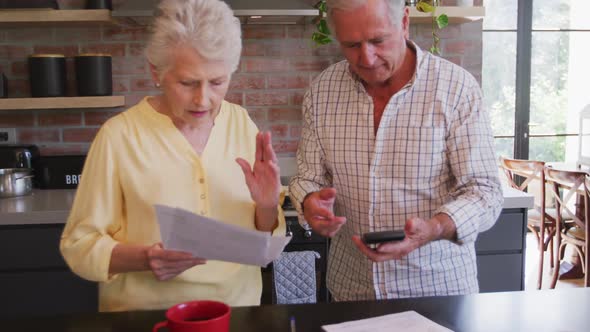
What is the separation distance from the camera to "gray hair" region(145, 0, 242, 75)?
121 cm

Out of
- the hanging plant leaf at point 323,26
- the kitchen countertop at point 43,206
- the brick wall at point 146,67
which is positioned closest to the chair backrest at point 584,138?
the brick wall at point 146,67

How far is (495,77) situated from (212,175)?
4.29 m

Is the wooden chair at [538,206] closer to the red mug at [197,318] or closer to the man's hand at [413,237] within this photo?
the man's hand at [413,237]

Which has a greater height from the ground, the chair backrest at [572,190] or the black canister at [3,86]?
the black canister at [3,86]

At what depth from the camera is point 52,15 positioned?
103 inches

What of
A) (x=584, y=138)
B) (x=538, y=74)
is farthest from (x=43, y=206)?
(x=538, y=74)

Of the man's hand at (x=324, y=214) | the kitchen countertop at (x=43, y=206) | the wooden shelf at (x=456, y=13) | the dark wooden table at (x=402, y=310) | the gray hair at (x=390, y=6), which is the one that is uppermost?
the wooden shelf at (x=456, y=13)

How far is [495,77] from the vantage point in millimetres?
5066

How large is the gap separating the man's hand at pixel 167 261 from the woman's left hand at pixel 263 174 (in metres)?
0.21

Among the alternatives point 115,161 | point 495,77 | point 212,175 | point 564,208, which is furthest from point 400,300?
point 495,77

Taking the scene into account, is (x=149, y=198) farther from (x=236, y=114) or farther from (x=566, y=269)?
(x=566, y=269)

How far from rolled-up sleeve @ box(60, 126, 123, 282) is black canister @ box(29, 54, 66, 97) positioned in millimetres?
1626

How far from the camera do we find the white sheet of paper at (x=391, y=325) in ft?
3.69

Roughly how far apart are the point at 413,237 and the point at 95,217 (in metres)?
0.70
